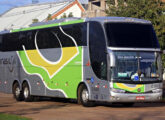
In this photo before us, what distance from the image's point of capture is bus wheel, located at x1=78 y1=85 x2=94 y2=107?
74.5ft

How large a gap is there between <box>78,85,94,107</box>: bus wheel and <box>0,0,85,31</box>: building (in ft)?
144

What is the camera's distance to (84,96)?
23.0 metres

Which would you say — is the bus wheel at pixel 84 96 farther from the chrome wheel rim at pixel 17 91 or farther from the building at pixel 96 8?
the building at pixel 96 8

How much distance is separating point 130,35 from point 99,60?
1.65m

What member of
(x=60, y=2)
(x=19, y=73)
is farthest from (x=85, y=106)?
(x=60, y=2)

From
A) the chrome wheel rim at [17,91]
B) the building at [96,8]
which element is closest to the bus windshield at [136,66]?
the chrome wheel rim at [17,91]

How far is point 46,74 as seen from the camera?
2650 centimetres

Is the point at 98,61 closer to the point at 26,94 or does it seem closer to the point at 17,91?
the point at 26,94

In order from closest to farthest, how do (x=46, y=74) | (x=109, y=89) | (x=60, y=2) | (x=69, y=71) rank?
(x=109, y=89)
(x=69, y=71)
(x=46, y=74)
(x=60, y=2)

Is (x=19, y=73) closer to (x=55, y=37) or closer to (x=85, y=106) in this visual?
(x=55, y=37)

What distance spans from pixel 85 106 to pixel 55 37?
13.5ft

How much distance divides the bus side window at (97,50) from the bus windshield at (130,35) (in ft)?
1.25

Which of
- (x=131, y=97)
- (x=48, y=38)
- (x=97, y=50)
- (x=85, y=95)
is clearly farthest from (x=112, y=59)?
(x=48, y=38)

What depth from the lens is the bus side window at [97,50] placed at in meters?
21.8
